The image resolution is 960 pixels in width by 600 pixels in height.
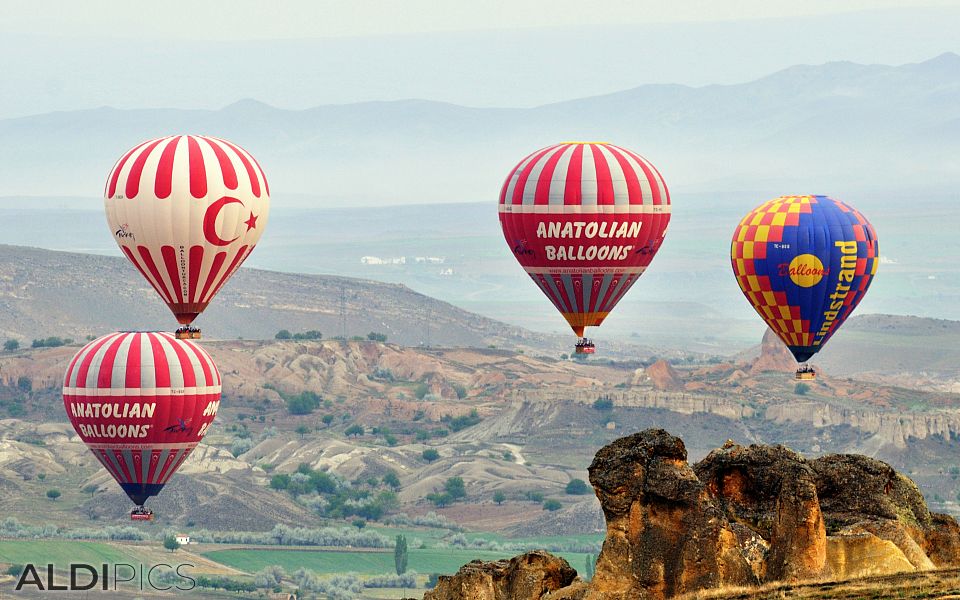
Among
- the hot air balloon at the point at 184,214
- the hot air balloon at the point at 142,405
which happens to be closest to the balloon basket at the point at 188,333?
the hot air balloon at the point at 184,214

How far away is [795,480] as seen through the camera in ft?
167

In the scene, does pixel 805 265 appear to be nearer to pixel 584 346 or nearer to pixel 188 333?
pixel 584 346

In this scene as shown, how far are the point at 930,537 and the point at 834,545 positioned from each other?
4064 millimetres

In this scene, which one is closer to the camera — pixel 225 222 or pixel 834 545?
pixel 834 545

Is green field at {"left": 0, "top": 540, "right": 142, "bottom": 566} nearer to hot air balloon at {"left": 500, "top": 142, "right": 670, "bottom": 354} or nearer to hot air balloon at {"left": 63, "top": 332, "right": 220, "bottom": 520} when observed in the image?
hot air balloon at {"left": 63, "top": 332, "right": 220, "bottom": 520}

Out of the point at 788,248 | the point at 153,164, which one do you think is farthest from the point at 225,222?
the point at 788,248

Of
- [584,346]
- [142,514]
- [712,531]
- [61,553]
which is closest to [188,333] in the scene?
[142,514]

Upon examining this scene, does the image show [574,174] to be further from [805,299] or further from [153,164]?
[153,164]

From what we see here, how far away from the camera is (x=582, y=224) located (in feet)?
275

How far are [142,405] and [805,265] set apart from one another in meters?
27.8

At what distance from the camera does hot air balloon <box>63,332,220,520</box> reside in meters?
90.2

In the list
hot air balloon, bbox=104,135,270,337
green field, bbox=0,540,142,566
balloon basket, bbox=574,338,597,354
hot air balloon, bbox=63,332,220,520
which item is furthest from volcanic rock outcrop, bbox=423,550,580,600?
green field, bbox=0,540,142,566

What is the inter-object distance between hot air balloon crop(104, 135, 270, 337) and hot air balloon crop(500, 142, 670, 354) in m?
10.4

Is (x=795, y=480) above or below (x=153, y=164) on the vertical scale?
below
